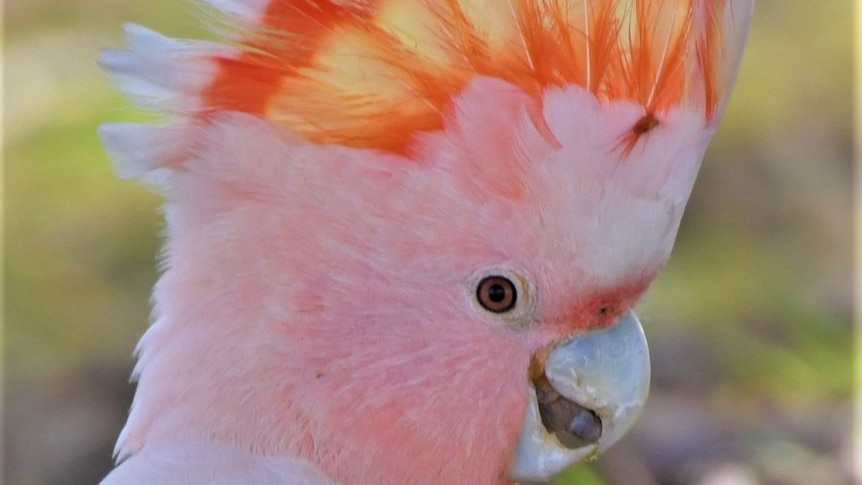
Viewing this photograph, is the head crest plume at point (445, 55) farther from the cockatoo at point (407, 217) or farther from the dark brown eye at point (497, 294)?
the dark brown eye at point (497, 294)

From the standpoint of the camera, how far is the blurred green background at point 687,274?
9.58 feet

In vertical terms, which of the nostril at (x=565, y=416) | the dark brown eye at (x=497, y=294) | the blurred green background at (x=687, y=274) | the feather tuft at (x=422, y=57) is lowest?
the blurred green background at (x=687, y=274)

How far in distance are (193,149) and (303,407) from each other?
35cm

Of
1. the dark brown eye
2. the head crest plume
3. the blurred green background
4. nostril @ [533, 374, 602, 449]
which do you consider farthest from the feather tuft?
the blurred green background

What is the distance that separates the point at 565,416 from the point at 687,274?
2531 millimetres

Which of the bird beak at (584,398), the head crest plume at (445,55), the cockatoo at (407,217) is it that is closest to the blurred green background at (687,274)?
the bird beak at (584,398)

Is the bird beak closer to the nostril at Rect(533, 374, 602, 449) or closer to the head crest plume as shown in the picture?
the nostril at Rect(533, 374, 602, 449)

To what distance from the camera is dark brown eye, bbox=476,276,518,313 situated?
123cm

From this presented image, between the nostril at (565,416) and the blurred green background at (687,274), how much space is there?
1.00m

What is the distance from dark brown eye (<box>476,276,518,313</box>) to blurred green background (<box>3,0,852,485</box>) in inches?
43.8

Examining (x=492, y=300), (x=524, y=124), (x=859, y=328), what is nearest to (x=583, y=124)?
(x=524, y=124)

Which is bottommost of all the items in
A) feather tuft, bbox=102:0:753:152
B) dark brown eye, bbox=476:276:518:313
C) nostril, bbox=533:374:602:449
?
nostril, bbox=533:374:602:449

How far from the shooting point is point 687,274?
3.69 meters

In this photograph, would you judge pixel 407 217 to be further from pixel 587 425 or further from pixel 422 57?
pixel 587 425
